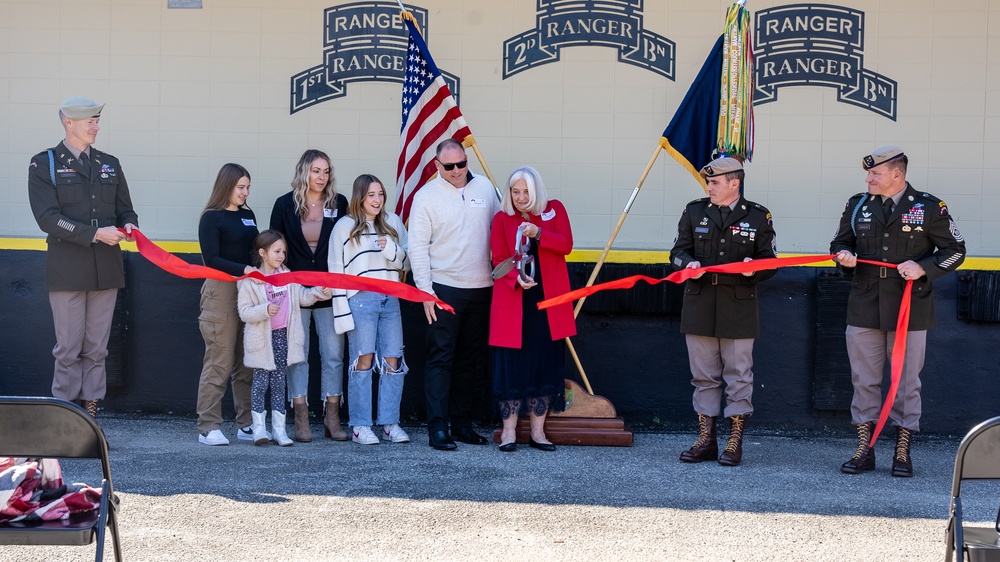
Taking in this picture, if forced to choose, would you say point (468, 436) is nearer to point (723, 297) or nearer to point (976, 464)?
point (723, 297)

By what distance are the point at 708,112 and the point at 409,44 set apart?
78.9 inches

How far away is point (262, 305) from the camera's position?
22.7ft

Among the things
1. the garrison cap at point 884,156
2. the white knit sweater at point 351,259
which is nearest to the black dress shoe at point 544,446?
the white knit sweater at point 351,259

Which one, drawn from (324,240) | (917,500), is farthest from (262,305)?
(917,500)

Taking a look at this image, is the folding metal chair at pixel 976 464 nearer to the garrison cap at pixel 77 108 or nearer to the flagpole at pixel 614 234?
the flagpole at pixel 614 234

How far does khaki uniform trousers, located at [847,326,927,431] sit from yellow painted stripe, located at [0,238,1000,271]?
3.81 feet

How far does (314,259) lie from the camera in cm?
723

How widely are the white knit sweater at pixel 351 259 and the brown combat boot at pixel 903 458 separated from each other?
126 inches

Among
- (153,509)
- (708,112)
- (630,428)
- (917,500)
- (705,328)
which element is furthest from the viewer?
(630,428)

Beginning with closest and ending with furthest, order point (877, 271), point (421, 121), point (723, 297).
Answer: point (877, 271) → point (723, 297) → point (421, 121)

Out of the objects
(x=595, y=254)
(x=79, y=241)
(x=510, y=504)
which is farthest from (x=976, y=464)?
(x=79, y=241)

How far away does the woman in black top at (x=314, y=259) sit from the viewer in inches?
284

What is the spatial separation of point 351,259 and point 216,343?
3.32 ft

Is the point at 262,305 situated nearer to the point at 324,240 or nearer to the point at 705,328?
the point at 324,240
